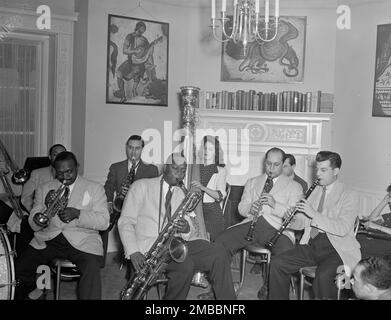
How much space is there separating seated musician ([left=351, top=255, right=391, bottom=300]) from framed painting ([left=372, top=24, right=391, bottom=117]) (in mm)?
3927

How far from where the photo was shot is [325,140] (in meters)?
6.55

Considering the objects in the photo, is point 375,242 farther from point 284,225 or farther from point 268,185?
point 268,185

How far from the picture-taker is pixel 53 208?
12.0ft

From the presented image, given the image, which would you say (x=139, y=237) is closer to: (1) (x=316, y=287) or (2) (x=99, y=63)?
(1) (x=316, y=287)

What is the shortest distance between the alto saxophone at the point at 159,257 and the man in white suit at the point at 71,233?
280mm

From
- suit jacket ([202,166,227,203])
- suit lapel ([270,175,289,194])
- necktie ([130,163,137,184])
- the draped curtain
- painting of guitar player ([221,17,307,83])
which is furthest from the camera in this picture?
painting of guitar player ([221,17,307,83])

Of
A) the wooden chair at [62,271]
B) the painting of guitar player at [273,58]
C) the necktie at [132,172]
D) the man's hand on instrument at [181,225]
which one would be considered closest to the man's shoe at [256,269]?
the necktie at [132,172]

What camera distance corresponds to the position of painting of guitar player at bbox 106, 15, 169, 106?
5977mm

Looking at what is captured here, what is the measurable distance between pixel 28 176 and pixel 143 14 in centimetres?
235

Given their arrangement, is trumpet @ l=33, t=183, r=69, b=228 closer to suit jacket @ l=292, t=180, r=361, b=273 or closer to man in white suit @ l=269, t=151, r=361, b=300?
man in white suit @ l=269, t=151, r=361, b=300

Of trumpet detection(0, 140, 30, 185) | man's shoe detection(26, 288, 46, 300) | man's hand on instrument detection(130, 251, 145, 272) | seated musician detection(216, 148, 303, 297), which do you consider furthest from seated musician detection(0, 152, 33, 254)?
seated musician detection(216, 148, 303, 297)

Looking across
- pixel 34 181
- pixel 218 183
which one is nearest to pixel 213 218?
pixel 218 183
